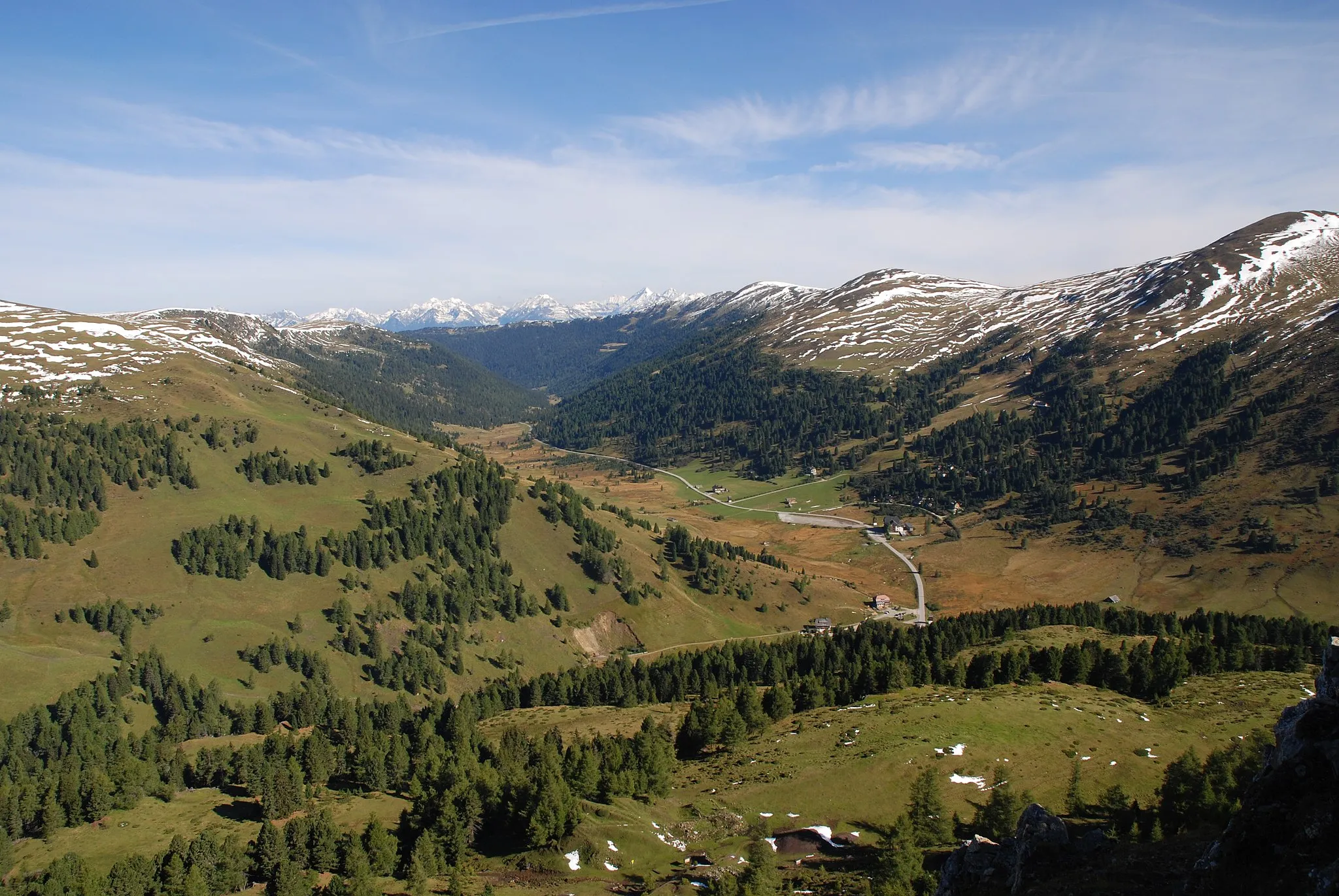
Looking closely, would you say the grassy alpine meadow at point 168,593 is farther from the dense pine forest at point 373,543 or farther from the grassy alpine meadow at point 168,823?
the grassy alpine meadow at point 168,823

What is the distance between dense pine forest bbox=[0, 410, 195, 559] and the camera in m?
154

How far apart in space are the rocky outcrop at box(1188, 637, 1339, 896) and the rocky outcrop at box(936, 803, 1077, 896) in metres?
14.2

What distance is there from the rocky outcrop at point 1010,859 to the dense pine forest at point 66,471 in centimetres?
18012

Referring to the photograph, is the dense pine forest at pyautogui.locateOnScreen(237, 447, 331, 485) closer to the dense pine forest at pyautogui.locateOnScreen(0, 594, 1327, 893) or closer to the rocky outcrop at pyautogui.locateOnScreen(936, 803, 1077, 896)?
the dense pine forest at pyautogui.locateOnScreen(0, 594, 1327, 893)

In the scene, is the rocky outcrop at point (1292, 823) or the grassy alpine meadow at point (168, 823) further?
the grassy alpine meadow at point (168, 823)

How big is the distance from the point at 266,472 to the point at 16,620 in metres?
67.8

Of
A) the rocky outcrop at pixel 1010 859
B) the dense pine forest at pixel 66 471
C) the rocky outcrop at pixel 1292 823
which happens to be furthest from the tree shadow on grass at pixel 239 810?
the dense pine forest at pixel 66 471

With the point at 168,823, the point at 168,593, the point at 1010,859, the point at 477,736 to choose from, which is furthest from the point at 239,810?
the point at 168,593

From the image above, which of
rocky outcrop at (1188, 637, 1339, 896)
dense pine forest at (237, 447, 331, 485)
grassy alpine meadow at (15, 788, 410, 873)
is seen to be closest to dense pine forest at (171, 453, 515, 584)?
dense pine forest at (237, 447, 331, 485)

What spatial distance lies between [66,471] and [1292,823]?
727 ft

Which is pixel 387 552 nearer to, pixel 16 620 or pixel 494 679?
pixel 494 679

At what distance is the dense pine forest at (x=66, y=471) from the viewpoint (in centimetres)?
15450

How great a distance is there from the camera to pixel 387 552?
562ft

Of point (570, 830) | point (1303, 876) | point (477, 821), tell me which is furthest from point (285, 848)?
point (1303, 876)
